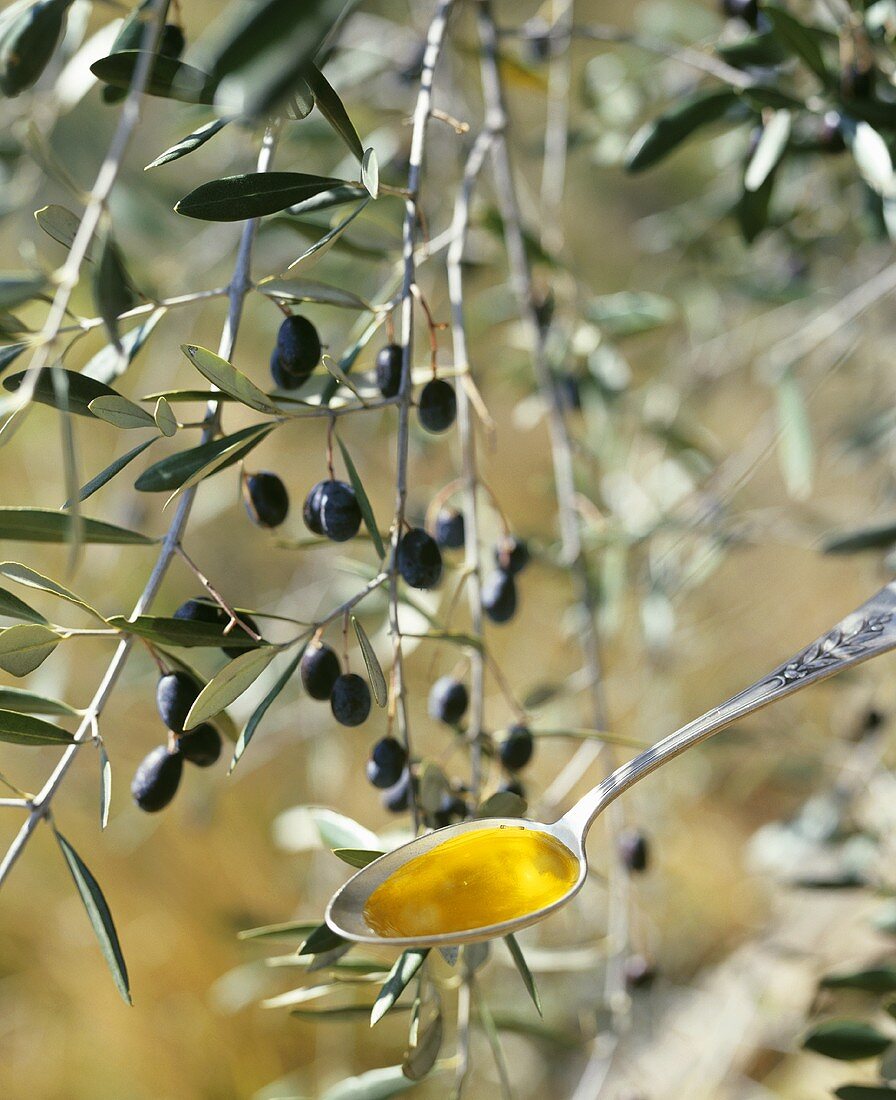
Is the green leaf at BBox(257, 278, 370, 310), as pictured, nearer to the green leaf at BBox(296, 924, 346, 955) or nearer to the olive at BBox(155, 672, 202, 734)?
the olive at BBox(155, 672, 202, 734)

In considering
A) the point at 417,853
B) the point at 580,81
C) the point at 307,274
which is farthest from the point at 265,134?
the point at 580,81

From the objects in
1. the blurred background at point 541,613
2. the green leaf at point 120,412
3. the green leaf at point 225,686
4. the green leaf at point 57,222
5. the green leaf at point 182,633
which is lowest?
the blurred background at point 541,613

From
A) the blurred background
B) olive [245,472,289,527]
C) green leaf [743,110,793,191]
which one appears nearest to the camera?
olive [245,472,289,527]

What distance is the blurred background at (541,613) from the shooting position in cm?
107

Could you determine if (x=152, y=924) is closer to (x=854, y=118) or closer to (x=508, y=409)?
(x=508, y=409)

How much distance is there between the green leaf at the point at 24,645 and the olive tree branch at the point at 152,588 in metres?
0.03

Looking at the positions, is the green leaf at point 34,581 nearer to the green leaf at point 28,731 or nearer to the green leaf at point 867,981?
the green leaf at point 28,731

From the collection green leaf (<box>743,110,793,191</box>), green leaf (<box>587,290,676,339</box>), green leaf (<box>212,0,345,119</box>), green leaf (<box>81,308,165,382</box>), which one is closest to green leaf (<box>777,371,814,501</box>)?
green leaf (<box>587,290,676,339</box>)

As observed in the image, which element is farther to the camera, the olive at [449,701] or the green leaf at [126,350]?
the olive at [449,701]

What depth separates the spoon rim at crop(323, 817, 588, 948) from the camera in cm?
45

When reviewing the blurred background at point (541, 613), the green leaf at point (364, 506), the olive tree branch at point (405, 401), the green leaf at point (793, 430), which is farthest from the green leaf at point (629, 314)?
the green leaf at point (364, 506)

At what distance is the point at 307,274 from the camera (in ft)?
3.76

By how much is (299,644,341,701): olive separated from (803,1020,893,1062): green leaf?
0.46 metres

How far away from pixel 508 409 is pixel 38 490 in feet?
3.82
